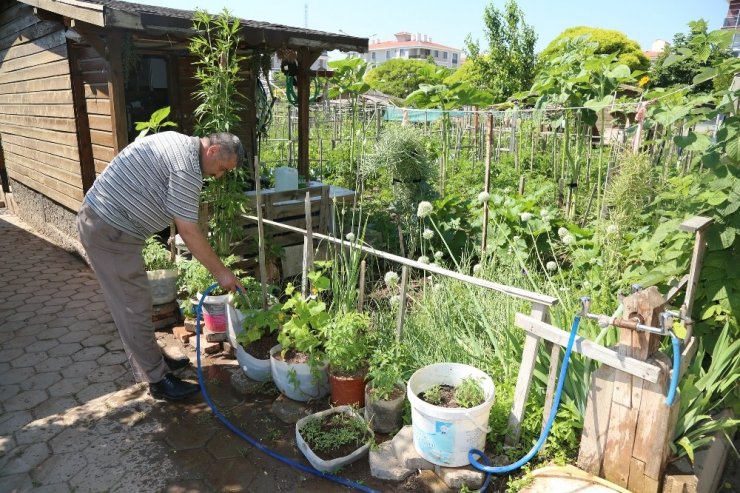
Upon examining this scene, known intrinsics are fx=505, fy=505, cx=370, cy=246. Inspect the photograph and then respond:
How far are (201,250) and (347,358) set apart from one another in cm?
123

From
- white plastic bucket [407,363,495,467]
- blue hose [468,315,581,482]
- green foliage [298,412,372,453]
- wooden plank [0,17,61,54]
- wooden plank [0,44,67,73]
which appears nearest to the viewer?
blue hose [468,315,581,482]

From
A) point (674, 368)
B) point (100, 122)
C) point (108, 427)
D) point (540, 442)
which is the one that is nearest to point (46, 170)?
point (100, 122)

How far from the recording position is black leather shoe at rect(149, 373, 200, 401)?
379 cm

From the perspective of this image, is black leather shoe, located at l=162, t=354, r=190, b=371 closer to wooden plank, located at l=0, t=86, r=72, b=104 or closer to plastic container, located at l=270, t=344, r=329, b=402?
plastic container, located at l=270, t=344, r=329, b=402

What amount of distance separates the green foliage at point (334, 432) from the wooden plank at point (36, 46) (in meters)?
5.62

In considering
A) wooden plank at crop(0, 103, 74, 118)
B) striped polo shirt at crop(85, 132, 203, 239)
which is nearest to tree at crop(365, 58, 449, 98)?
wooden plank at crop(0, 103, 74, 118)

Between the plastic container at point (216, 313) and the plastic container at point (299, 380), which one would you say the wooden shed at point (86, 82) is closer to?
the plastic container at point (216, 313)

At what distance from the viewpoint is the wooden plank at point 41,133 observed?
21.6 feet

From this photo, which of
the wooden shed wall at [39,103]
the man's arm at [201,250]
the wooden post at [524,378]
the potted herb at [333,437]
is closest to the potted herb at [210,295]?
the man's arm at [201,250]

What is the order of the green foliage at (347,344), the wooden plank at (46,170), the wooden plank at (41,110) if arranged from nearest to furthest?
the green foliage at (347,344) < the wooden plank at (41,110) < the wooden plank at (46,170)

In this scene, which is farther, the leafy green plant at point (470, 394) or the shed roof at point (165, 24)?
the shed roof at point (165, 24)

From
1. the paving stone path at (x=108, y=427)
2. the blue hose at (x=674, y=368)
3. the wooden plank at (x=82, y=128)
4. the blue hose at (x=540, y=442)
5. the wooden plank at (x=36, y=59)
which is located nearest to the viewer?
the blue hose at (x=674, y=368)

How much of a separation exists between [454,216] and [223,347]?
10.8 feet

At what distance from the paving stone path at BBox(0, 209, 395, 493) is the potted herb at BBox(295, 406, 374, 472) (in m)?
0.10
